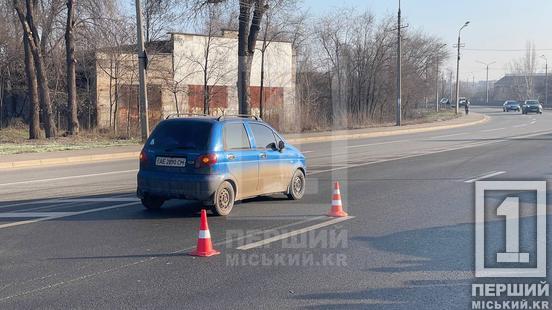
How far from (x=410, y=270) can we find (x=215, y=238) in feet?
8.60

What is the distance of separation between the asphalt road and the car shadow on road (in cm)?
1

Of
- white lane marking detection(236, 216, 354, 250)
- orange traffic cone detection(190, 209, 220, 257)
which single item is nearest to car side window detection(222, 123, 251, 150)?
white lane marking detection(236, 216, 354, 250)

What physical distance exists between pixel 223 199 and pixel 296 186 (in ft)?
7.04

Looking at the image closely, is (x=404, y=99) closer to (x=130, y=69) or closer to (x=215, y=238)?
(x=130, y=69)

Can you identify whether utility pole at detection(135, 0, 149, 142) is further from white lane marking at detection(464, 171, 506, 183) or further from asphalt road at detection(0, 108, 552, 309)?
white lane marking at detection(464, 171, 506, 183)

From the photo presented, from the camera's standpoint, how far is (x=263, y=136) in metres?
10.1

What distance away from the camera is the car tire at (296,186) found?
1067cm

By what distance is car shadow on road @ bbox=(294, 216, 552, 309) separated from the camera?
207 inches

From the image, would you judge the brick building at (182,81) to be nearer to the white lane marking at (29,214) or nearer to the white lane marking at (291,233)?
the white lane marking at (29,214)

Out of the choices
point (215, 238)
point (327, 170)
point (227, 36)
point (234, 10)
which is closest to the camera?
point (215, 238)

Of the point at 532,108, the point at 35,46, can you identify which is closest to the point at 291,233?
the point at 35,46

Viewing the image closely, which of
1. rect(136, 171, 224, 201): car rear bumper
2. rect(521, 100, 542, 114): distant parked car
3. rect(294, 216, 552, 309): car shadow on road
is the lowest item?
rect(294, 216, 552, 309): car shadow on road

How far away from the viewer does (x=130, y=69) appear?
35219 mm

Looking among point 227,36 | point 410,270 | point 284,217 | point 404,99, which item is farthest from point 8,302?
point 404,99
